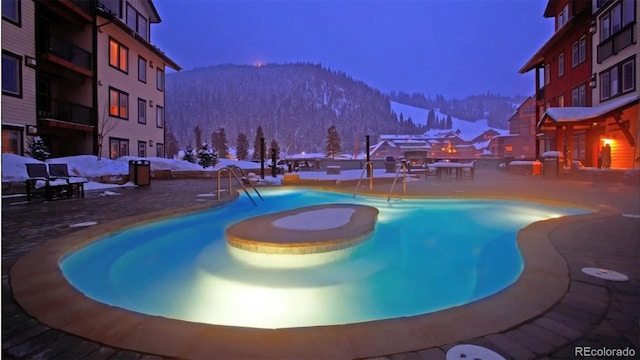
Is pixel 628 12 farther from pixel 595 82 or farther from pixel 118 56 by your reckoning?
pixel 118 56

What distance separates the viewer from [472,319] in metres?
1.98

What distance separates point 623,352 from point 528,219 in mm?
5731

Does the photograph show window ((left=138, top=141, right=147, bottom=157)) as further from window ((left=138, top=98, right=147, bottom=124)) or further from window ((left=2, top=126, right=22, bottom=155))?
window ((left=2, top=126, right=22, bottom=155))

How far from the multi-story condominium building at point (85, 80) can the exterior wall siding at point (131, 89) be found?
44 mm

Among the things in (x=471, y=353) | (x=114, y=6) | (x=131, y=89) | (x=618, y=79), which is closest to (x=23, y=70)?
(x=131, y=89)

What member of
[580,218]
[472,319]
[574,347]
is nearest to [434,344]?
[472,319]

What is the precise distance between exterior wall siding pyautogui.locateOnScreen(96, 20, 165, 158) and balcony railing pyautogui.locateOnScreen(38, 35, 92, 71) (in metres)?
0.64

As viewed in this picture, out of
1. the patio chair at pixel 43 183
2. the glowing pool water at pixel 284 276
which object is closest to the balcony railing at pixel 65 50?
the patio chair at pixel 43 183

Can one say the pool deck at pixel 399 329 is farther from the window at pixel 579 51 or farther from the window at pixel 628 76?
the window at pixel 579 51

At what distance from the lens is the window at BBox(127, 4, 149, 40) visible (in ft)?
59.3

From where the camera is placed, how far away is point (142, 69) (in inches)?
744

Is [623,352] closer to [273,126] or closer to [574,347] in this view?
[574,347]

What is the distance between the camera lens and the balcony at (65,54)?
41.2 ft

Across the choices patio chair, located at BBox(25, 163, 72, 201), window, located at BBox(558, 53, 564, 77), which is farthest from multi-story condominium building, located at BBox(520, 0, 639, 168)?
patio chair, located at BBox(25, 163, 72, 201)
